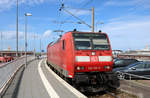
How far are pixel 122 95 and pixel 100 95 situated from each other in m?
1.13

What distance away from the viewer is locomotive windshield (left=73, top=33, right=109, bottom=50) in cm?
916

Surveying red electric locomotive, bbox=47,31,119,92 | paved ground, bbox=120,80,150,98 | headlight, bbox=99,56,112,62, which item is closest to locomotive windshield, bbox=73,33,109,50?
red electric locomotive, bbox=47,31,119,92

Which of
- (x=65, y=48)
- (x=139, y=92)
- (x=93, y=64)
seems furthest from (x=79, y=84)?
(x=139, y=92)

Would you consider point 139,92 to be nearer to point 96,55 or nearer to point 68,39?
point 96,55

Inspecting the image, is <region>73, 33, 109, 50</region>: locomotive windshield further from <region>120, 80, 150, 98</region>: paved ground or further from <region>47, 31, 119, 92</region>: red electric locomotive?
<region>120, 80, 150, 98</region>: paved ground

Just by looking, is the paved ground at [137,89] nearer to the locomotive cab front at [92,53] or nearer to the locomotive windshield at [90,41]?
the locomotive cab front at [92,53]

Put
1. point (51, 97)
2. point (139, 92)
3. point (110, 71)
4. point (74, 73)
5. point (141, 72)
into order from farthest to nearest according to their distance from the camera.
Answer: point (141, 72), point (110, 71), point (74, 73), point (139, 92), point (51, 97)

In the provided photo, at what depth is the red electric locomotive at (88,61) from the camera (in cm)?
862

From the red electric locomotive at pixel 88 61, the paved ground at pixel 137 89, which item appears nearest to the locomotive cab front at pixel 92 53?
the red electric locomotive at pixel 88 61

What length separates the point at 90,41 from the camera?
9.39 metres

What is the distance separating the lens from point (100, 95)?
9.26 meters

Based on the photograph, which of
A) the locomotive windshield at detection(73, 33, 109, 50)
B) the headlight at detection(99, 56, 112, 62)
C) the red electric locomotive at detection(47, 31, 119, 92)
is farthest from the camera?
the locomotive windshield at detection(73, 33, 109, 50)

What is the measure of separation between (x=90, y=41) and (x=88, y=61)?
47.9 inches

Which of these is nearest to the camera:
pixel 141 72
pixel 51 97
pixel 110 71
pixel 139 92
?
pixel 51 97
